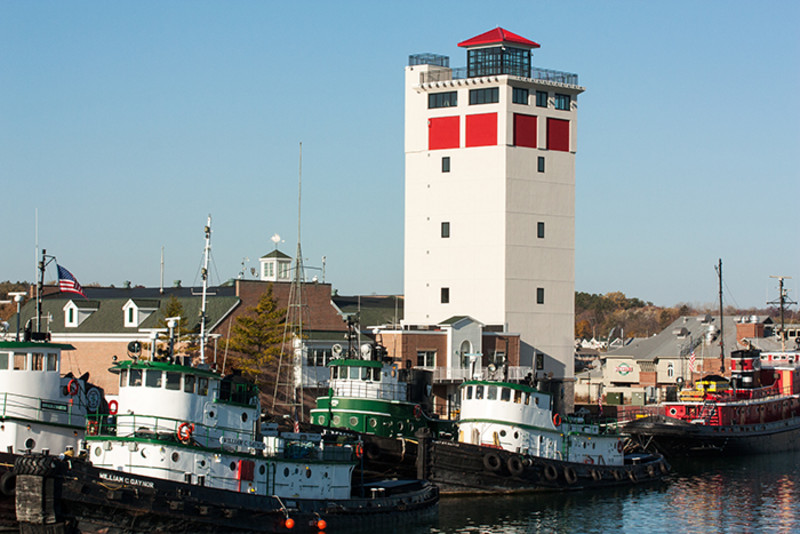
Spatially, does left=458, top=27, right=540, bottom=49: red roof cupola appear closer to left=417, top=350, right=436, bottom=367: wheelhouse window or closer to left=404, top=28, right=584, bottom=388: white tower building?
left=404, top=28, right=584, bottom=388: white tower building

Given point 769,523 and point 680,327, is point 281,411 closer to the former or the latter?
point 769,523

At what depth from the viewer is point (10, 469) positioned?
3272 cm

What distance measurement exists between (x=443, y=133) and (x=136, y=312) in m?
26.1

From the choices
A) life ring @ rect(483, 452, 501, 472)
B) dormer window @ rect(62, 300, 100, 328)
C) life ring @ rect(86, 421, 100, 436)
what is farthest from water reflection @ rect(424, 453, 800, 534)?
dormer window @ rect(62, 300, 100, 328)

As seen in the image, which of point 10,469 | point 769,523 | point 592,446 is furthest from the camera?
point 592,446

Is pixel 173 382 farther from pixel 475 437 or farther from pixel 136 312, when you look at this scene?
pixel 136 312

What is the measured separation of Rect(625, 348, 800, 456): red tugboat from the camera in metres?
63.3

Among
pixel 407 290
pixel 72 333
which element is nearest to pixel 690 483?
pixel 407 290

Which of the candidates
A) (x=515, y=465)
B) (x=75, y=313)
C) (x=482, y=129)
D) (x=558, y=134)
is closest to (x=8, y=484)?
(x=515, y=465)

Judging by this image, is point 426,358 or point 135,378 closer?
point 135,378

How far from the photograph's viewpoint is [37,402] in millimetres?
37562

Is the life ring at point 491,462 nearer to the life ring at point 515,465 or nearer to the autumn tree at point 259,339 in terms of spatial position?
the life ring at point 515,465

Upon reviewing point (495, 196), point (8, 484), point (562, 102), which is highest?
point (562, 102)

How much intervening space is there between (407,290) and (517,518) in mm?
37448
